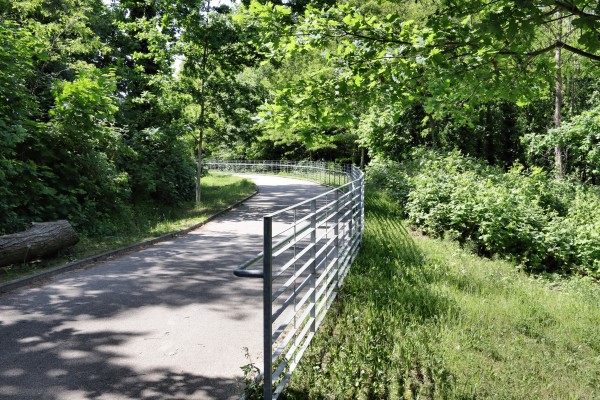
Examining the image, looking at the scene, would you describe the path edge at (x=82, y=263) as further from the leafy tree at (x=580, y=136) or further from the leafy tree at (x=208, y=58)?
the leafy tree at (x=580, y=136)

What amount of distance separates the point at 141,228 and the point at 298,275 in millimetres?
9404

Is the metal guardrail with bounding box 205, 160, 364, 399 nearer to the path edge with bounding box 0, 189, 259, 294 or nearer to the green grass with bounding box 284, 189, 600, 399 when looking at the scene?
the green grass with bounding box 284, 189, 600, 399

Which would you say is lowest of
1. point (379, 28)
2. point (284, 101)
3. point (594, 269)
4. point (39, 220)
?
point (594, 269)

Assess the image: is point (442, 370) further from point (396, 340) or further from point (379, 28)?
point (379, 28)

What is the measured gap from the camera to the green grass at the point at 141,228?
831 cm

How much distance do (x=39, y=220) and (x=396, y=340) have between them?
27.4 ft

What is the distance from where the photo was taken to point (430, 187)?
44.9 feet

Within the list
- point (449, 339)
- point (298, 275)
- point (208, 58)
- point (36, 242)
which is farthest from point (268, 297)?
point (208, 58)

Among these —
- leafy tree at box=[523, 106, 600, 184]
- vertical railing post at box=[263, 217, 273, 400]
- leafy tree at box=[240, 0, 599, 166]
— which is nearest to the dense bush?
leafy tree at box=[240, 0, 599, 166]

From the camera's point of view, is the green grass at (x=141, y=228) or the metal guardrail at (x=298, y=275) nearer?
the metal guardrail at (x=298, y=275)

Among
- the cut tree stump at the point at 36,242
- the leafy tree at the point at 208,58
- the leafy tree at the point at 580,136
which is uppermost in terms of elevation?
the leafy tree at the point at 208,58

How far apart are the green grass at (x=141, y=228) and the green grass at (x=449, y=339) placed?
568 centimetres

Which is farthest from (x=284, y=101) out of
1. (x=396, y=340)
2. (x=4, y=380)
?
(x=4, y=380)

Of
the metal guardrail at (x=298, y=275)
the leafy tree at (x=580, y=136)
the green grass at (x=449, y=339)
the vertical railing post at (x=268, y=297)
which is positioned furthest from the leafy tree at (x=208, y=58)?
the vertical railing post at (x=268, y=297)
